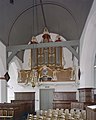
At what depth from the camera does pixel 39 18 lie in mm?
20281

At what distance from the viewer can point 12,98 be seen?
22453mm

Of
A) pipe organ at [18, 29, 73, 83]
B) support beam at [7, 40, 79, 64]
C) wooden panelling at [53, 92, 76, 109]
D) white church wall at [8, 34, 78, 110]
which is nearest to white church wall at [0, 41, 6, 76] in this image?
support beam at [7, 40, 79, 64]

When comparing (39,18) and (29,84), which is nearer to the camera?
(39,18)

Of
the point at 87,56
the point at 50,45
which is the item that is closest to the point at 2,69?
the point at 50,45

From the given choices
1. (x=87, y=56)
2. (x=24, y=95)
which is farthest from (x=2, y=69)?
(x=87, y=56)

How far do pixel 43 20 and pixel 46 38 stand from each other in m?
2.13

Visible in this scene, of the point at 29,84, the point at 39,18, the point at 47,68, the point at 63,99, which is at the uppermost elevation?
the point at 39,18

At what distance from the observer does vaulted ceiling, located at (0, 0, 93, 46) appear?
15.1m

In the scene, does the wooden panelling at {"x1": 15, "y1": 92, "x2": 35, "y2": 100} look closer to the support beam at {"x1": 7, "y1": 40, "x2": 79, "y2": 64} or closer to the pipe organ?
the pipe organ

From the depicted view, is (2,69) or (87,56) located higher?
(87,56)

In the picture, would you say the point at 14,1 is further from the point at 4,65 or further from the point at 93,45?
the point at 93,45

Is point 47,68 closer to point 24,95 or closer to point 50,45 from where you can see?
point 24,95

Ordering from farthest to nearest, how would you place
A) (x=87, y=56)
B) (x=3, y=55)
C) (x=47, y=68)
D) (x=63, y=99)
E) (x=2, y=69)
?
(x=47, y=68)
(x=63, y=99)
(x=3, y=55)
(x=2, y=69)
(x=87, y=56)

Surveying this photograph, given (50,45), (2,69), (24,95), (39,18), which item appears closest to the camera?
(50,45)
